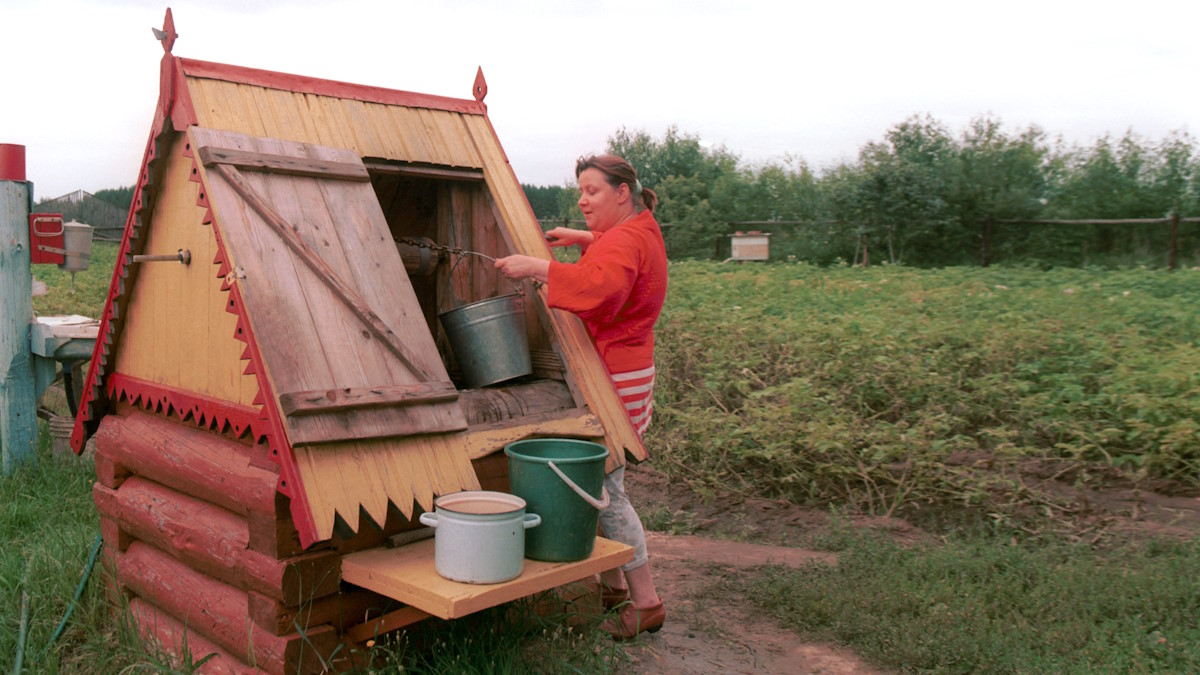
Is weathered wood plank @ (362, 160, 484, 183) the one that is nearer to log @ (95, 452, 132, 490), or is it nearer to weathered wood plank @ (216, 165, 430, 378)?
weathered wood plank @ (216, 165, 430, 378)

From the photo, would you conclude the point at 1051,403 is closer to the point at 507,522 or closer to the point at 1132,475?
the point at 1132,475

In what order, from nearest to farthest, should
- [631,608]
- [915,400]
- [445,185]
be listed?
[631,608] → [445,185] → [915,400]

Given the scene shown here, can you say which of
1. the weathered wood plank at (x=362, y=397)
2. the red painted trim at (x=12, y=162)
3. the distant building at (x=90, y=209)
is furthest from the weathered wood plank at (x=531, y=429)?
the distant building at (x=90, y=209)

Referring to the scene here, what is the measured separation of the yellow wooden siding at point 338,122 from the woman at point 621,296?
746mm

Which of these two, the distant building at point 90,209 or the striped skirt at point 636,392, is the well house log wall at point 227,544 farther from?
the distant building at point 90,209

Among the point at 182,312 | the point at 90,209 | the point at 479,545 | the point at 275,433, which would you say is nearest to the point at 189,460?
the point at 182,312

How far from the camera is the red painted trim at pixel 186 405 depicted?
3523mm

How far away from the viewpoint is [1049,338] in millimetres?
7953

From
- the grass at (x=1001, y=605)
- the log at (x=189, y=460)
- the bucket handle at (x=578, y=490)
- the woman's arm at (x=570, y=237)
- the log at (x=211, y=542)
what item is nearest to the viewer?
the bucket handle at (x=578, y=490)

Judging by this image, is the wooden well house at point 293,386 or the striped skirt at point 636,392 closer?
the wooden well house at point 293,386

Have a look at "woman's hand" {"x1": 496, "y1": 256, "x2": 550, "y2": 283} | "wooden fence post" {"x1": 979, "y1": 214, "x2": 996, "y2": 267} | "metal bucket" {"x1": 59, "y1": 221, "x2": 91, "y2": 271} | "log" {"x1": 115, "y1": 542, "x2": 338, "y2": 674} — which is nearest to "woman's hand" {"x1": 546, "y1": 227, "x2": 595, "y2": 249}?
"woman's hand" {"x1": 496, "y1": 256, "x2": 550, "y2": 283}

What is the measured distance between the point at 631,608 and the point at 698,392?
4366 millimetres

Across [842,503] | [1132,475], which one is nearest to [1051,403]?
[1132,475]

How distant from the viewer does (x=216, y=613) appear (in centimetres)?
375
